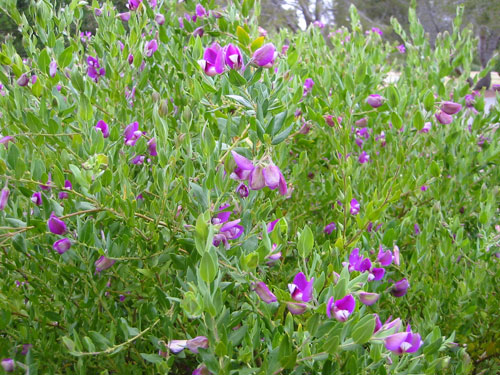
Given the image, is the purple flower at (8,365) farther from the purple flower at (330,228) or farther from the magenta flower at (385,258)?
the purple flower at (330,228)

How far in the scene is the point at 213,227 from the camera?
35.0 inches

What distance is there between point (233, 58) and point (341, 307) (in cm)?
57

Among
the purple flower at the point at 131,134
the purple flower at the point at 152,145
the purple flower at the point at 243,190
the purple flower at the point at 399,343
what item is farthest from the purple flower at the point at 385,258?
the purple flower at the point at 131,134

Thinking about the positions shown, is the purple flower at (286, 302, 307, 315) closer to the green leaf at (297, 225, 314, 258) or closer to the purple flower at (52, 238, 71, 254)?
the green leaf at (297, 225, 314, 258)

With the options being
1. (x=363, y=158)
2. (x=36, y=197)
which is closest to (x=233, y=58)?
(x=36, y=197)

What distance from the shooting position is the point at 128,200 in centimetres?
113

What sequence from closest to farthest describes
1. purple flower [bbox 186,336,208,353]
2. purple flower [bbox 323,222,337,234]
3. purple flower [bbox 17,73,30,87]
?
purple flower [bbox 186,336,208,353] → purple flower [bbox 17,73,30,87] → purple flower [bbox 323,222,337,234]

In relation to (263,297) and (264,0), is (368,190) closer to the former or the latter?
(263,297)

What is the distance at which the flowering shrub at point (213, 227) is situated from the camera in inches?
38.3

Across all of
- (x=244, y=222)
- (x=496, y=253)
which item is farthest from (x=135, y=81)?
(x=496, y=253)

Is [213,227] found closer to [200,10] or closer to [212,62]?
[212,62]

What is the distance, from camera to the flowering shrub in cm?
97

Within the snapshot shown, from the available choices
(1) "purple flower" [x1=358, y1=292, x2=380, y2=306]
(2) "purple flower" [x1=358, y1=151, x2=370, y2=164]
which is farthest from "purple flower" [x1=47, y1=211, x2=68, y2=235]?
(2) "purple flower" [x1=358, y1=151, x2=370, y2=164]

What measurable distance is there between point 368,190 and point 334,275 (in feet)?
2.93
